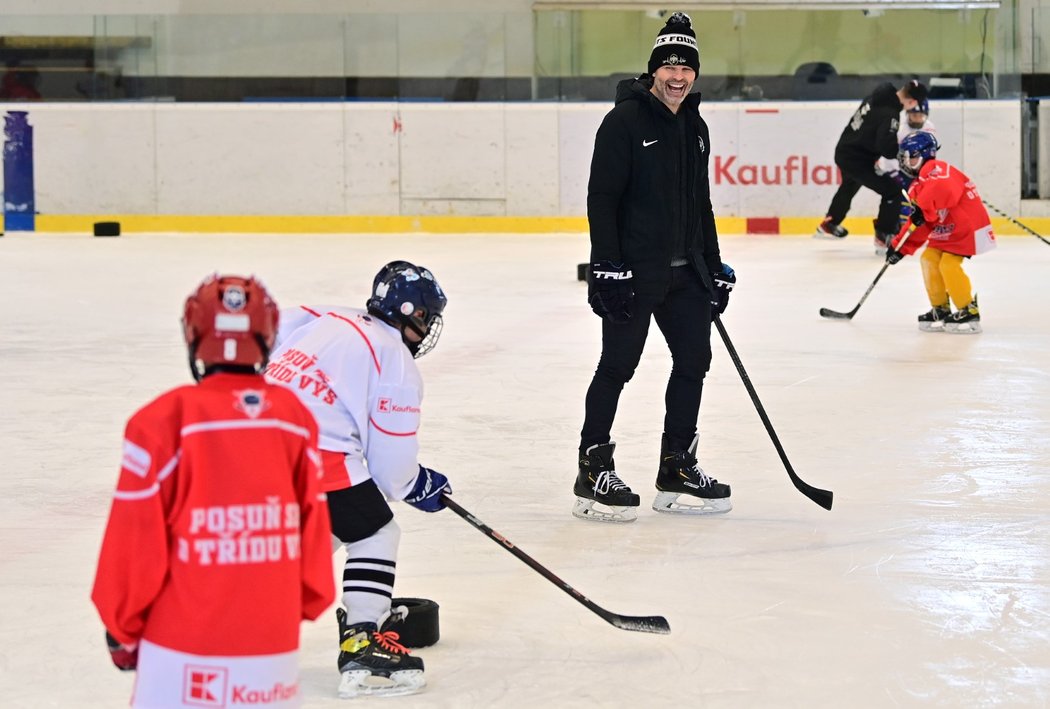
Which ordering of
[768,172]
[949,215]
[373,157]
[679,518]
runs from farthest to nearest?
[373,157], [768,172], [949,215], [679,518]

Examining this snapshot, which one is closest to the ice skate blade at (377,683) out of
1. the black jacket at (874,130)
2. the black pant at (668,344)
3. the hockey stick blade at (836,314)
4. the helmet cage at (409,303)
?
the helmet cage at (409,303)

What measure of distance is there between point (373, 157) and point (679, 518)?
34.7ft

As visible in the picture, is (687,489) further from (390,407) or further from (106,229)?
(106,229)

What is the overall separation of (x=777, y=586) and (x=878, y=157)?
899cm

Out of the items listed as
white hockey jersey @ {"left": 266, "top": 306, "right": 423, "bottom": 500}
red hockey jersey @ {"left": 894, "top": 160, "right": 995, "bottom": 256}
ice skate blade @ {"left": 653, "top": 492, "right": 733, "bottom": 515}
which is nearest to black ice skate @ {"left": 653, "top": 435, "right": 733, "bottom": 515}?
ice skate blade @ {"left": 653, "top": 492, "right": 733, "bottom": 515}

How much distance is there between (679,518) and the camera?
4.25 m

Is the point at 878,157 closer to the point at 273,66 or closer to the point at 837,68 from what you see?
the point at 837,68

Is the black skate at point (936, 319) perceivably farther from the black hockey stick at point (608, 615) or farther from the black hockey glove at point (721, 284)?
the black hockey stick at point (608, 615)

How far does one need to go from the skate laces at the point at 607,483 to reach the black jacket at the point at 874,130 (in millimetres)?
8205

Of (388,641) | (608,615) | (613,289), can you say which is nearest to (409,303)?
(388,641)

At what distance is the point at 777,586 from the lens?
11.6 feet

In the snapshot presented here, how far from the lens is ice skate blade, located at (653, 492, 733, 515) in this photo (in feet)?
14.1

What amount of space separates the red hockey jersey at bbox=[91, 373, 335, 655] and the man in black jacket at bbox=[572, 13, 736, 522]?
7.27 feet

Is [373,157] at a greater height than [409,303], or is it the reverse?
[373,157]
